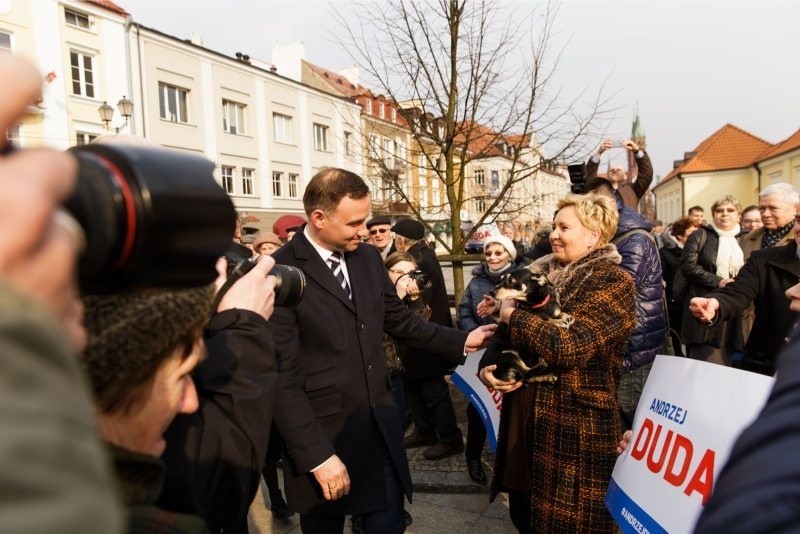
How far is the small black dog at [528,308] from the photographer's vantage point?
8.44ft

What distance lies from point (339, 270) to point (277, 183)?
98.1 ft

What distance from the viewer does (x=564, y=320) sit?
8.30 feet

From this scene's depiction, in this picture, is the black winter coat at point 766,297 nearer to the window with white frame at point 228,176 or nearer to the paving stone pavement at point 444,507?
the paving stone pavement at point 444,507

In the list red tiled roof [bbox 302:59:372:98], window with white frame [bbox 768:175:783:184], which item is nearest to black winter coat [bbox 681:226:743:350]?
red tiled roof [bbox 302:59:372:98]

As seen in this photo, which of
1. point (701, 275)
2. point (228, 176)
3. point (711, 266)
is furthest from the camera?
point (228, 176)

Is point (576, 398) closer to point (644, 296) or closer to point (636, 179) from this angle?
point (644, 296)

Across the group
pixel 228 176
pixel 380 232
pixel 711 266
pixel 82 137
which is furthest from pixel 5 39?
pixel 711 266

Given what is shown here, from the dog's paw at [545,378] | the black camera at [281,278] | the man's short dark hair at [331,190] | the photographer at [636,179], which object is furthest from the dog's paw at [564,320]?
the photographer at [636,179]

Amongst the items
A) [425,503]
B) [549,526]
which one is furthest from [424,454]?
[549,526]

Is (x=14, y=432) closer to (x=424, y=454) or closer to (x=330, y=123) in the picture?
(x=424, y=454)

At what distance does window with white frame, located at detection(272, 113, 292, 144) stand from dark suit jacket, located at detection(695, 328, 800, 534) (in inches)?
1266

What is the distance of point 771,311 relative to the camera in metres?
3.40

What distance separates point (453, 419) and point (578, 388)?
8.79 ft

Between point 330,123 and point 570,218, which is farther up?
point 330,123
